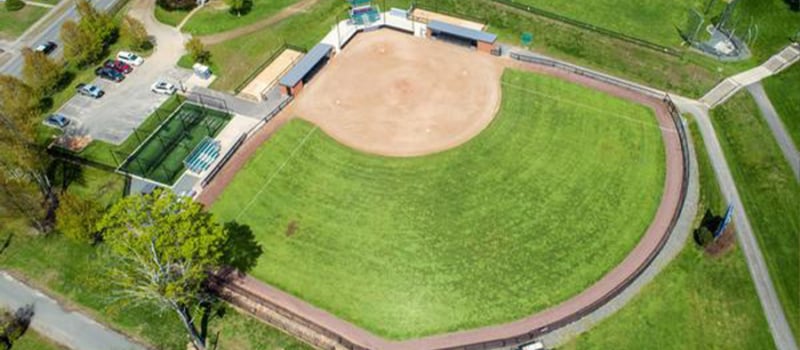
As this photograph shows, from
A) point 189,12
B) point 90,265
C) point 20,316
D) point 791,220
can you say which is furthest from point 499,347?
point 189,12

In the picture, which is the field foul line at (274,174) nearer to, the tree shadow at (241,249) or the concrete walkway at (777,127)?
the tree shadow at (241,249)

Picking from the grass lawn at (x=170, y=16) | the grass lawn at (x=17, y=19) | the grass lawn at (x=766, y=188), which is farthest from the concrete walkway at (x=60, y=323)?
the grass lawn at (x=766, y=188)

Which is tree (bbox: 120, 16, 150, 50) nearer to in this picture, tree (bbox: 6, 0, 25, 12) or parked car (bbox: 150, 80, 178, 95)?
parked car (bbox: 150, 80, 178, 95)

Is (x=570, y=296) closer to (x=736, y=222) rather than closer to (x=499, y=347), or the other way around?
(x=499, y=347)

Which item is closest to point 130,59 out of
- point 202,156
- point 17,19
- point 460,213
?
point 17,19

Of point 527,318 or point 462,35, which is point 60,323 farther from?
point 462,35

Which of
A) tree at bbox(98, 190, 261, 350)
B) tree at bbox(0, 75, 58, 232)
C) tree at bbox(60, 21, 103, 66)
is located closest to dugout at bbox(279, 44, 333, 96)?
tree at bbox(60, 21, 103, 66)
